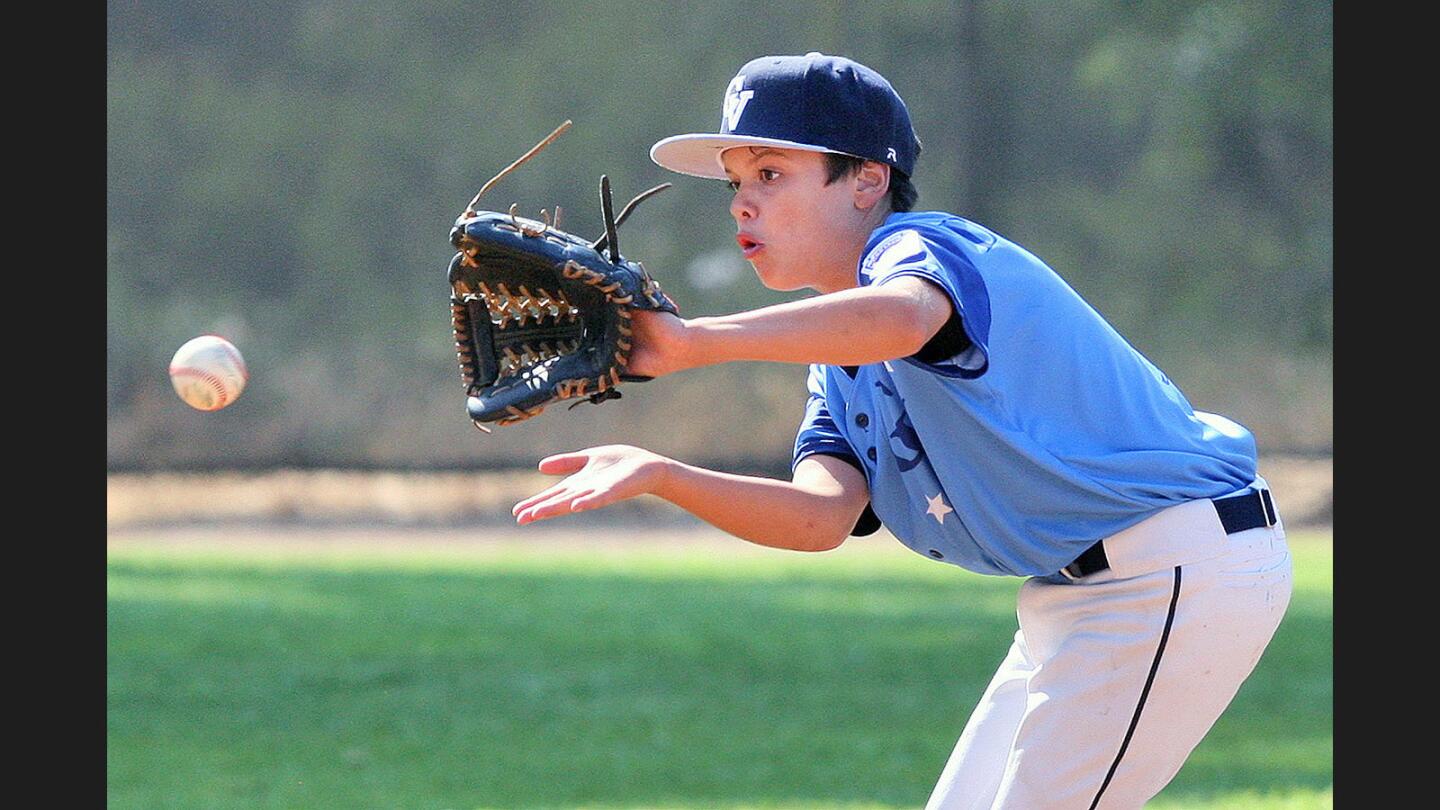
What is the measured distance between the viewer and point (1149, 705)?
10.4 feet

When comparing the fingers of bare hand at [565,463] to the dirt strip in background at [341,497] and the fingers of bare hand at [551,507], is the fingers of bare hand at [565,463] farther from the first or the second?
the dirt strip in background at [341,497]

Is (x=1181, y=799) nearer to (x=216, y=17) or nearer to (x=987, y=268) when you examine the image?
(x=987, y=268)

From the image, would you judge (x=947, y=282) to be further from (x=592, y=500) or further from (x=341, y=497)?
(x=341, y=497)

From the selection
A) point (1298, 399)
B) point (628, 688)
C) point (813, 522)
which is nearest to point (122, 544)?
point (628, 688)

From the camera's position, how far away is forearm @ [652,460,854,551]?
10.7 feet

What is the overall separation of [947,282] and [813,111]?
51cm

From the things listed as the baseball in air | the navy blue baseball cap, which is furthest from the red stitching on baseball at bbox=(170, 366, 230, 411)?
the navy blue baseball cap

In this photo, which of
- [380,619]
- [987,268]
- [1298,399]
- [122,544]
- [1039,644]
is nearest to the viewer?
[987,268]

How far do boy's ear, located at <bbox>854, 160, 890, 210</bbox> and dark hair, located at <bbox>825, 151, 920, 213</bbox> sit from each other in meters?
0.01

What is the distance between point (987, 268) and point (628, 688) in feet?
17.2

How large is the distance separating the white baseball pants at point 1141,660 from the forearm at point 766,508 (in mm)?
461

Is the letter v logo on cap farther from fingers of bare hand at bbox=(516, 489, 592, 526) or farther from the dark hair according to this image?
fingers of bare hand at bbox=(516, 489, 592, 526)

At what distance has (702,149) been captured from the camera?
11.7ft

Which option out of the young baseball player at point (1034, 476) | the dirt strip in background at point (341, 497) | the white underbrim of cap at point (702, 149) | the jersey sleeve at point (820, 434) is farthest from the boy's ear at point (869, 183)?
the dirt strip in background at point (341, 497)
